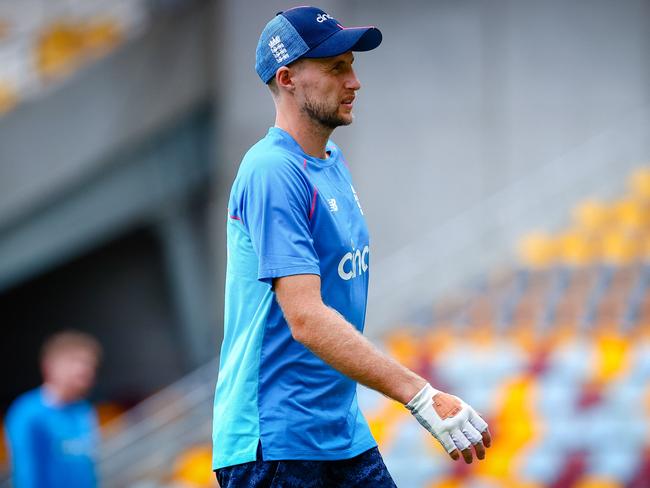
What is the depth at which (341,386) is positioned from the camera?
2.75m

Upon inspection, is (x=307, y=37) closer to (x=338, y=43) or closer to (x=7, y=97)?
(x=338, y=43)

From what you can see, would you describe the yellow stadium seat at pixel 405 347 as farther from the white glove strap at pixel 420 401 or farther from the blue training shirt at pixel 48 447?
the white glove strap at pixel 420 401

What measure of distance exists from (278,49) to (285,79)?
0.08m

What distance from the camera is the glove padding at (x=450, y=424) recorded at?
2469 millimetres

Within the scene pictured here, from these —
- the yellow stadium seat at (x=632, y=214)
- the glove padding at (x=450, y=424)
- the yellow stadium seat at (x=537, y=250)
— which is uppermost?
the glove padding at (x=450, y=424)

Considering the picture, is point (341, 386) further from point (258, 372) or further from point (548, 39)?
point (548, 39)

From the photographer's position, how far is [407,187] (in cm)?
1246

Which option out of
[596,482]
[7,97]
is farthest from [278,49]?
[7,97]

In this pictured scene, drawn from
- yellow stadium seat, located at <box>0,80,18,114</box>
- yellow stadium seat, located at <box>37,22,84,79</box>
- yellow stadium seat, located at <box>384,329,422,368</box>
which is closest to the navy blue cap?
yellow stadium seat, located at <box>384,329,422,368</box>

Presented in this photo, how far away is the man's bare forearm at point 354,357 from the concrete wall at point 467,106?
27.8 ft

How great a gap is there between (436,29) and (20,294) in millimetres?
7277

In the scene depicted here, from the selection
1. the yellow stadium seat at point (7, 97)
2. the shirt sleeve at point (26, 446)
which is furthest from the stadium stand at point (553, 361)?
the yellow stadium seat at point (7, 97)

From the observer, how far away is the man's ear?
2795mm

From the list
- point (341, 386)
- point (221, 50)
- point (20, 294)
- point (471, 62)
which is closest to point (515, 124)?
point (471, 62)
